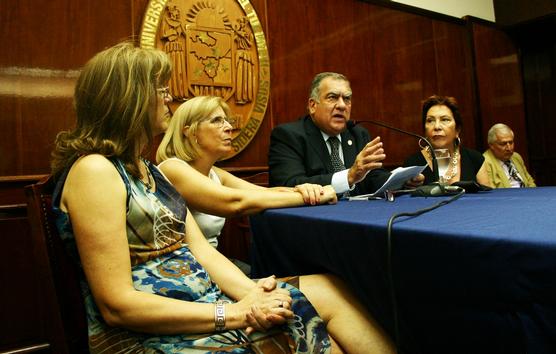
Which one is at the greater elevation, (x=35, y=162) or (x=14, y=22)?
(x=14, y=22)

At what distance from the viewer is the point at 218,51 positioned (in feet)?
9.47

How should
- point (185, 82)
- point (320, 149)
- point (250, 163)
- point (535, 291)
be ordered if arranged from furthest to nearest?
1. point (250, 163)
2. point (185, 82)
3. point (320, 149)
4. point (535, 291)

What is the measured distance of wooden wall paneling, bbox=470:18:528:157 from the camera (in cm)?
461

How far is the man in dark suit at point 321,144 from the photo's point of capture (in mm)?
2066

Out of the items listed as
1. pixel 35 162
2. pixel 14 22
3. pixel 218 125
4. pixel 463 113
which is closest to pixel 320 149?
pixel 218 125

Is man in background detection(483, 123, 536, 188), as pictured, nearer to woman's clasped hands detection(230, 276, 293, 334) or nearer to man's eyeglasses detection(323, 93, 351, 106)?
man's eyeglasses detection(323, 93, 351, 106)

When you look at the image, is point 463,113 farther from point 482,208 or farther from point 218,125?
point 482,208

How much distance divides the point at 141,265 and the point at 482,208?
2.70 ft

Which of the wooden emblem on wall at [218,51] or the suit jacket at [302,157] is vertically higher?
the wooden emblem on wall at [218,51]

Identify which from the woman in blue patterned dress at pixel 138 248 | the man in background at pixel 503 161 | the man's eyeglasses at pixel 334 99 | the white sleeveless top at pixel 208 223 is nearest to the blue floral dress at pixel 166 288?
the woman in blue patterned dress at pixel 138 248

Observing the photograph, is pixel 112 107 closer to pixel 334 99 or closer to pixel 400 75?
pixel 334 99

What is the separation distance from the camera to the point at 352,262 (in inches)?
40.1

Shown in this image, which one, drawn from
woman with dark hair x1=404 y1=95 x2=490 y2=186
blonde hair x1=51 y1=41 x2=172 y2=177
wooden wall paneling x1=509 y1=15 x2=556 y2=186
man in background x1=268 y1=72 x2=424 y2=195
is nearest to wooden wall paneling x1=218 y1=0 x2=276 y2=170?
man in background x1=268 y1=72 x2=424 y2=195

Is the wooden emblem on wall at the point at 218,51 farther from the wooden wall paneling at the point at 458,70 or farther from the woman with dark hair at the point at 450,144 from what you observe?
the wooden wall paneling at the point at 458,70
